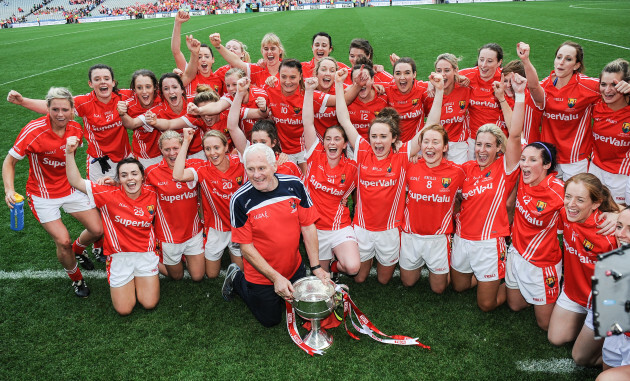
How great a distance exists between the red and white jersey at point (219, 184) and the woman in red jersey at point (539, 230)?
2882mm

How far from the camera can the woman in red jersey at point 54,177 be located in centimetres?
458

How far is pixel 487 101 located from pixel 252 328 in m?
4.07

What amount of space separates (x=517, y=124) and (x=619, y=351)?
80.4 inches

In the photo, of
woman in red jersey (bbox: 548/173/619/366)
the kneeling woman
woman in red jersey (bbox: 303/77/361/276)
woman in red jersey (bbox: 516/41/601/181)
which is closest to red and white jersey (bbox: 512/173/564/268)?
woman in red jersey (bbox: 548/173/619/366)

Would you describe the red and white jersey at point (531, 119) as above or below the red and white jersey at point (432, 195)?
above

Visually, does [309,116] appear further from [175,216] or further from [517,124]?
[517,124]

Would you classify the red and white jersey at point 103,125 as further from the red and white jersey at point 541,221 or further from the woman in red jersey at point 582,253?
the woman in red jersey at point 582,253

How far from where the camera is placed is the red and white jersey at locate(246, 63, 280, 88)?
22.3 feet

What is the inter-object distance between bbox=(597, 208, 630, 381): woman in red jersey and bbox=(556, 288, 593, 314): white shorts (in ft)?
1.61

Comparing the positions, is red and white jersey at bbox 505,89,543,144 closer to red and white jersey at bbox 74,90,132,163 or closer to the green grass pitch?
the green grass pitch

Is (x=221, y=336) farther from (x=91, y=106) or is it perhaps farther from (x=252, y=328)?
(x=91, y=106)

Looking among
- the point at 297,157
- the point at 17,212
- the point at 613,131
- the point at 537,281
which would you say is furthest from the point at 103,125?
the point at 613,131

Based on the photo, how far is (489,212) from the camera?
4316mm

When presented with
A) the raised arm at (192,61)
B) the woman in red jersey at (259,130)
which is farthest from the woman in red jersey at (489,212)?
the raised arm at (192,61)
